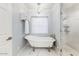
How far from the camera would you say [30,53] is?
171cm

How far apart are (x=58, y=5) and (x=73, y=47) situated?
733mm

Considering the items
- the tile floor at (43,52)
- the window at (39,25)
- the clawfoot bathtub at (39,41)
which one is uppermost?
the window at (39,25)

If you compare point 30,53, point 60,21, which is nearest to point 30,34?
point 30,53

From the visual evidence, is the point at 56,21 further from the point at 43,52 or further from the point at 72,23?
the point at 43,52

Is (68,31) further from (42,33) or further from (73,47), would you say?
(42,33)

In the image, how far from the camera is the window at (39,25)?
1713 mm

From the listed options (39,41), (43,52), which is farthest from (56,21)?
(43,52)

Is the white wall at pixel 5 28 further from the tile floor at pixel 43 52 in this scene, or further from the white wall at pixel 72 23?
the white wall at pixel 72 23

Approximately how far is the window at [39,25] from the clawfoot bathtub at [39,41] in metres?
0.11

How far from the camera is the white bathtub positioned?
172 centimetres

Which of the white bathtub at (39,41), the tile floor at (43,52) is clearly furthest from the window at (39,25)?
the tile floor at (43,52)

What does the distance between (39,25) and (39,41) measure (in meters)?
0.27

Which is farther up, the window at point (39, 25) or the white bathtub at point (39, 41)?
the window at point (39, 25)

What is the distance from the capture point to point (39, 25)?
172 cm
